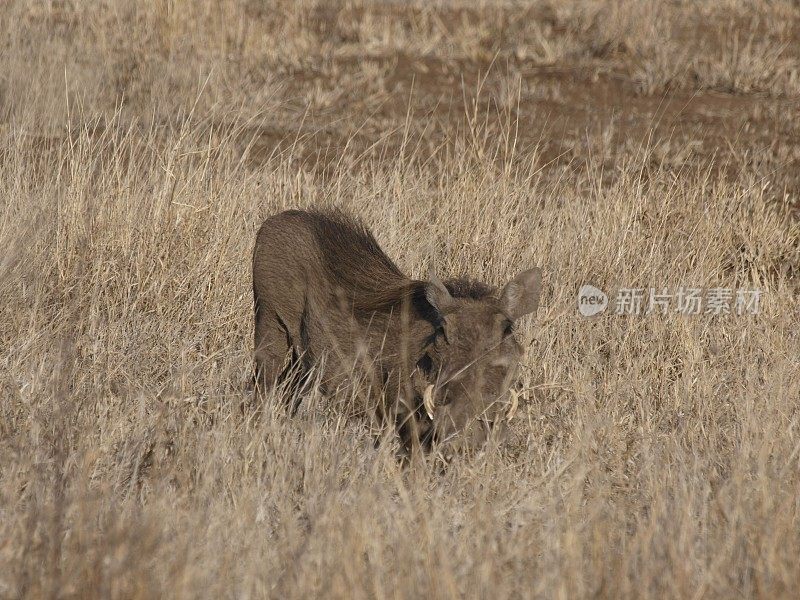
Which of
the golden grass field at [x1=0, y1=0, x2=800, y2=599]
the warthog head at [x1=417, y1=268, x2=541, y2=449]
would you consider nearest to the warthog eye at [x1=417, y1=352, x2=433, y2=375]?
the warthog head at [x1=417, y1=268, x2=541, y2=449]

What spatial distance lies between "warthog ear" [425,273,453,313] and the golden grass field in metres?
0.49

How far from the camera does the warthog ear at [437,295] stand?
155 inches

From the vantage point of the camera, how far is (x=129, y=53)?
10.1m

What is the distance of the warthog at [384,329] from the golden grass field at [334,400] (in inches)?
6.2

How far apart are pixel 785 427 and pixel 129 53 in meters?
7.34

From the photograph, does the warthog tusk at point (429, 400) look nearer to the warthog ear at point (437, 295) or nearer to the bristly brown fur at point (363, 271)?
the warthog ear at point (437, 295)

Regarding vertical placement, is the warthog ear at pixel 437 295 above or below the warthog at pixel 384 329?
above

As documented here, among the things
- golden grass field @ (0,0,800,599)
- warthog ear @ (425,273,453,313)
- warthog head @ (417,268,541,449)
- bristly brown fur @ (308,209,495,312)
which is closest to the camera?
golden grass field @ (0,0,800,599)

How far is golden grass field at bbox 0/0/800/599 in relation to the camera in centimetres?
296

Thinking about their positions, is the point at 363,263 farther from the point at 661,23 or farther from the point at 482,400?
the point at 661,23

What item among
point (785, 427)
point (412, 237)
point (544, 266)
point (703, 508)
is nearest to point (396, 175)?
point (412, 237)

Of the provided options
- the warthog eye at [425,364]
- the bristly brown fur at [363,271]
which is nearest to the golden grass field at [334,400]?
the warthog eye at [425,364]

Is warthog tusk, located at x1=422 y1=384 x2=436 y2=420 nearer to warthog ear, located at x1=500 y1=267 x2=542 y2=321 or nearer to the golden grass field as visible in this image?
the golden grass field

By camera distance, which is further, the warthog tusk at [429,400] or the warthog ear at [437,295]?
the warthog ear at [437,295]
